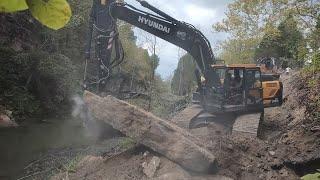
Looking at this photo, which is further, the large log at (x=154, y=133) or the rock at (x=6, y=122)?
the rock at (x=6, y=122)

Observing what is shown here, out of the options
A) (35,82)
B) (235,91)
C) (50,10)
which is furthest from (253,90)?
(35,82)

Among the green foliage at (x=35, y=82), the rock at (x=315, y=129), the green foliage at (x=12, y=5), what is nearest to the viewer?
the green foliage at (x=12, y=5)

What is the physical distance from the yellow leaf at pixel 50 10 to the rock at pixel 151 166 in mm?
7880

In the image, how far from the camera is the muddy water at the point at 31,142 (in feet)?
38.3

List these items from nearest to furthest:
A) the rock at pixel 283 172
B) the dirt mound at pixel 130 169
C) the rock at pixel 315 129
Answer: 1. the dirt mound at pixel 130 169
2. the rock at pixel 283 172
3. the rock at pixel 315 129

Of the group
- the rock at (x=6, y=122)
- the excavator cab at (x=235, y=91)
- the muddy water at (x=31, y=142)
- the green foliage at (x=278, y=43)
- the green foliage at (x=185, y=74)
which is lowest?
the muddy water at (x=31, y=142)

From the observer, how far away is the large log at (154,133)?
28.7 feet

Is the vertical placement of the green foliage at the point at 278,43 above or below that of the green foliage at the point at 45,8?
above

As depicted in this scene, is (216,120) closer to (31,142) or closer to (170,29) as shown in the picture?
(170,29)

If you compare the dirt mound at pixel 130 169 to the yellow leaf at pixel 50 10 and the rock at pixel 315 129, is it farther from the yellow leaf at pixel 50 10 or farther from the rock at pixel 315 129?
the yellow leaf at pixel 50 10

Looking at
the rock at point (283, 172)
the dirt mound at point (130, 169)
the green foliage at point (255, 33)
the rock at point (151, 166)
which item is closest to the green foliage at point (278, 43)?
the green foliage at point (255, 33)

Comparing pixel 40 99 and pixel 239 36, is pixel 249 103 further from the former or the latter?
pixel 239 36

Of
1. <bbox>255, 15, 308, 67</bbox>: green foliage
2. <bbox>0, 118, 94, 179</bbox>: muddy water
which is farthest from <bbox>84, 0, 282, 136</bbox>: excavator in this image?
<bbox>255, 15, 308, 67</bbox>: green foliage

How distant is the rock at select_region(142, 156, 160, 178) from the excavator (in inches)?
175
